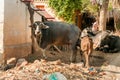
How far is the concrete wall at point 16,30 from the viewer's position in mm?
12461

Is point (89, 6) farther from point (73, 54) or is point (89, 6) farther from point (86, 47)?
point (86, 47)

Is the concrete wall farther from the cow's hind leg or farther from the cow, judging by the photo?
the cow's hind leg

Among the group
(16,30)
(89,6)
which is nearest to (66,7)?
(89,6)

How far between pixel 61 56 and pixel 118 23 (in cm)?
910

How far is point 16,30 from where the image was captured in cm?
1363

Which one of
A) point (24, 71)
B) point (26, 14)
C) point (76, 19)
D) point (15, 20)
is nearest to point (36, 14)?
point (26, 14)

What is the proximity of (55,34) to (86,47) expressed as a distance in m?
1.33

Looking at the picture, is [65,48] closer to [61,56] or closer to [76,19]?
[61,56]

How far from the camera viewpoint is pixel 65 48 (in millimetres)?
16406

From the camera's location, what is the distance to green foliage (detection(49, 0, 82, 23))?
73.6 ft

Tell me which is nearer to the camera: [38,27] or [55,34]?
[38,27]

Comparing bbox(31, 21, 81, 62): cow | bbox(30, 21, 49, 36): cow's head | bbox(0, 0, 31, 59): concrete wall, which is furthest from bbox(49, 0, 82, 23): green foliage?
bbox(30, 21, 49, 36): cow's head

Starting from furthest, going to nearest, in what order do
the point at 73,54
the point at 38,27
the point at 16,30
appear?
the point at 73,54
the point at 16,30
the point at 38,27

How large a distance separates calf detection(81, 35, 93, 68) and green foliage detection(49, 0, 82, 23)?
29.5 ft
